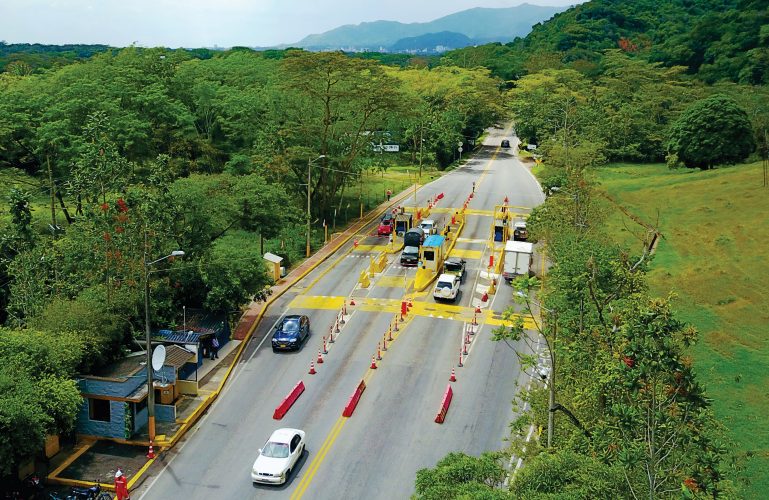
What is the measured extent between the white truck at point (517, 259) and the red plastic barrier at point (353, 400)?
17.4 m

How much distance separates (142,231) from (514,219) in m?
35.9

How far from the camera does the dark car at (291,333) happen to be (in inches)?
1400

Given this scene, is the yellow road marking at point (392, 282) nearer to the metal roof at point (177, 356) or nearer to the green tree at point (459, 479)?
the metal roof at point (177, 356)

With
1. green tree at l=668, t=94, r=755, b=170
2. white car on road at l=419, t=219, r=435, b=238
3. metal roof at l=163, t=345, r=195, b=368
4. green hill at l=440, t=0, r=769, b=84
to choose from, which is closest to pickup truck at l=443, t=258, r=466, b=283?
white car on road at l=419, t=219, r=435, b=238

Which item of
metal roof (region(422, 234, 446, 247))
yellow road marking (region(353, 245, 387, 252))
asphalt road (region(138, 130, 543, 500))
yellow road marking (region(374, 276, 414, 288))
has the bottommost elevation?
asphalt road (region(138, 130, 543, 500))

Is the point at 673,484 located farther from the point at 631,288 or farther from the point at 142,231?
the point at 142,231

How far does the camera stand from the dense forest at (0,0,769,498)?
601 inches

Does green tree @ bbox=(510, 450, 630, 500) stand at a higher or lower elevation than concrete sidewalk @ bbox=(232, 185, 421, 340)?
higher

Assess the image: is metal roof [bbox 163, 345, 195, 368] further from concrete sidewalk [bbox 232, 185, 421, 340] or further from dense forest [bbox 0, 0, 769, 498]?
concrete sidewalk [bbox 232, 185, 421, 340]

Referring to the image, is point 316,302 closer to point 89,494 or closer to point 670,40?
point 89,494

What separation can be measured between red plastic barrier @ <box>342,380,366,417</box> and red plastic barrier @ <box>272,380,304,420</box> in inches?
96.5

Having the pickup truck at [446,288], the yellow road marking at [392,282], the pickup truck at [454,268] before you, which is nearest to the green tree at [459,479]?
the pickup truck at [446,288]

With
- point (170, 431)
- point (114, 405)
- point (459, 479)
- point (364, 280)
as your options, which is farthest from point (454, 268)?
point (459, 479)

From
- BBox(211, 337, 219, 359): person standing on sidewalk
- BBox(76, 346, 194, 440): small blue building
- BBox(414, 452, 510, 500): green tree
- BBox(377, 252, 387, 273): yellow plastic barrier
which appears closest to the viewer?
BBox(414, 452, 510, 500): green tree
